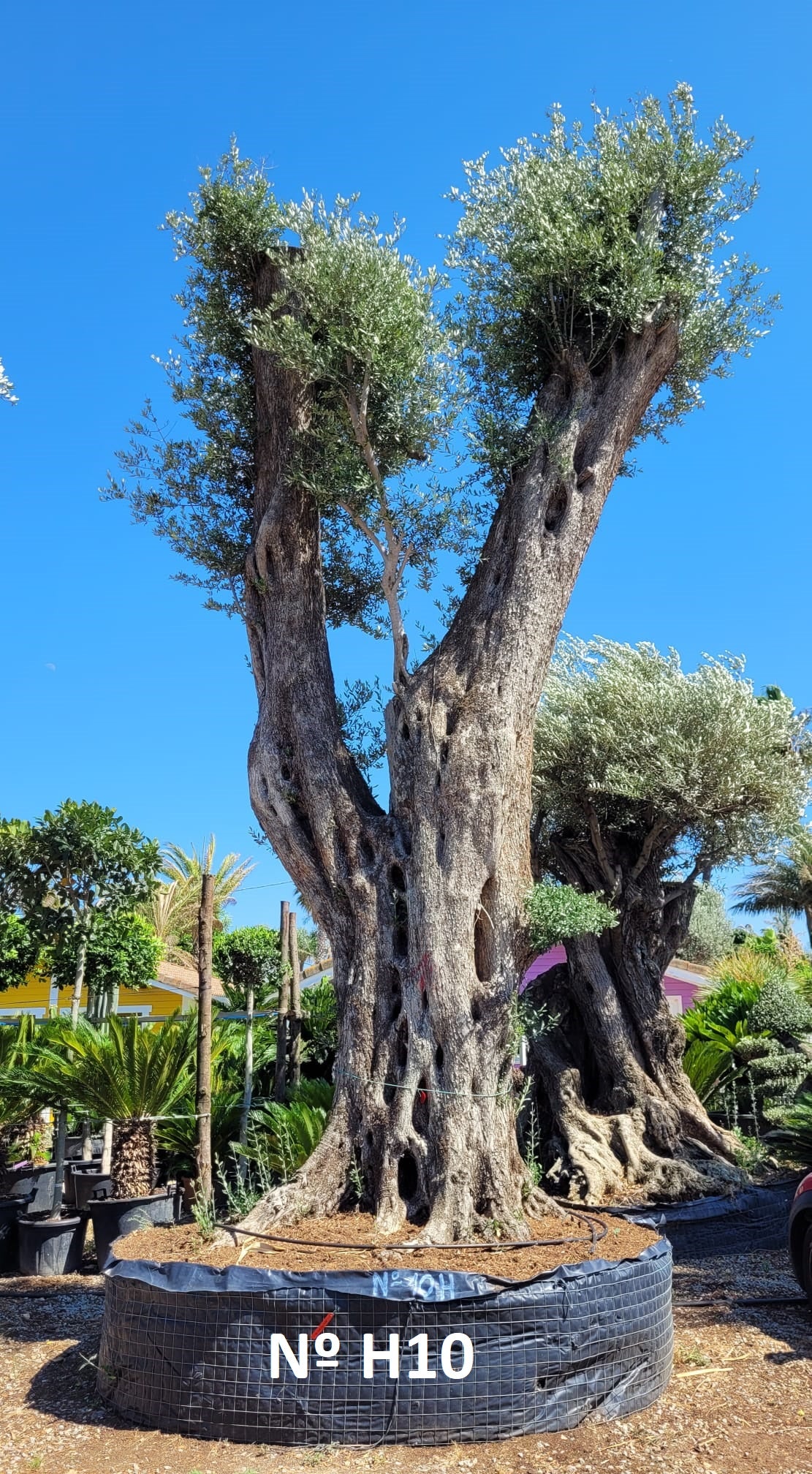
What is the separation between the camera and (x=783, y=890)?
35.1 m

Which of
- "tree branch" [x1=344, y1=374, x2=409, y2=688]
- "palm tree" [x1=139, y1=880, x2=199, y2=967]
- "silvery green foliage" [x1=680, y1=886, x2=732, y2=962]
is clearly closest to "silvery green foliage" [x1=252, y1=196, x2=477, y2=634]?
"tree branch" [x1=344, y1=374, x2=409, y2=688]

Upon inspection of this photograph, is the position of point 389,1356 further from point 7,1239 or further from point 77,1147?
point 77,1147

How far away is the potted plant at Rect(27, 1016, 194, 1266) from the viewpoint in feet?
28.7

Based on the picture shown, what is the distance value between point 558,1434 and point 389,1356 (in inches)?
34.7

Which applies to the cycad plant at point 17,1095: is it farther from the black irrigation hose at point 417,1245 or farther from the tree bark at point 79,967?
the black irrigation hose at point 417,1245

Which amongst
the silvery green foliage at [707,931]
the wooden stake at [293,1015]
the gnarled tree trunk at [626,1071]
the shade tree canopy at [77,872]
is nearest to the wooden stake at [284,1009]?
the wooden stake at [293,1015]

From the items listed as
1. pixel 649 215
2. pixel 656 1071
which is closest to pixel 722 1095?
pixel 656 1071

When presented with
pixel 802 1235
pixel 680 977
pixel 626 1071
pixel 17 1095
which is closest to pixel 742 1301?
pixel 802 1235

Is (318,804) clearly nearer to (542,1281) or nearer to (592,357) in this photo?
(542,1281)

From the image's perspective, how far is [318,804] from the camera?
25.1ft

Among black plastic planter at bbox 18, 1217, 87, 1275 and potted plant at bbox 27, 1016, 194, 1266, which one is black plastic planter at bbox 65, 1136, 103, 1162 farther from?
potted plant at bbox 27, 1016, 194, 1266

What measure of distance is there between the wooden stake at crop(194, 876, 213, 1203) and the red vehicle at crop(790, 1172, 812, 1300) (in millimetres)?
4005

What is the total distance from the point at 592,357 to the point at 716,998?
11.4 m

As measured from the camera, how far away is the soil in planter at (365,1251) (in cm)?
553
